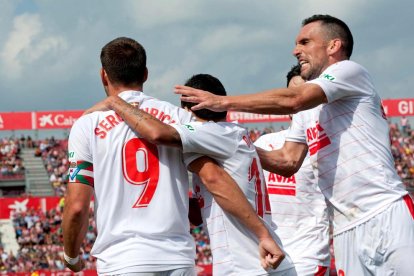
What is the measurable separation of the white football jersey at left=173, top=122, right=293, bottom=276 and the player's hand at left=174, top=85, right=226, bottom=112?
124 millimetres

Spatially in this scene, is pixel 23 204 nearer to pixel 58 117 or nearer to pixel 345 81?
pixel 58 117

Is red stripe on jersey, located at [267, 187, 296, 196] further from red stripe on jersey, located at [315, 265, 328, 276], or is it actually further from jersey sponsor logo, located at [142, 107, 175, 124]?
jersey sponsor logo, located at [142, 107, 175, 124]

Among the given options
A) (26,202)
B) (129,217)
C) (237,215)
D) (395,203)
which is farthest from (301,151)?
(26,202)

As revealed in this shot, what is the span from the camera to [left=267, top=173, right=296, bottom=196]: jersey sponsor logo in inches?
301

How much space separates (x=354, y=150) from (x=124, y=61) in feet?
5.79

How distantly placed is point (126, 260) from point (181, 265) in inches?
→ 13.3

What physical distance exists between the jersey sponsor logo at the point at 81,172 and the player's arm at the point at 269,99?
2.43ft

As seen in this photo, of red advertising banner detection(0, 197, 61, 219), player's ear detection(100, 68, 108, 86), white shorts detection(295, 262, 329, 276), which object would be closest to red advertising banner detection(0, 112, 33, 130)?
red advertising banner detection(0, 197, 61, 219)

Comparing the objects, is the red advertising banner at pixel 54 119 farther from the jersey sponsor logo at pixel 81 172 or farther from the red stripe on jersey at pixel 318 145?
the jersey sponsor logo at pixel 81 172

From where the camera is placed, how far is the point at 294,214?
7.60 m

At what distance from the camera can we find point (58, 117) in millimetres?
44938

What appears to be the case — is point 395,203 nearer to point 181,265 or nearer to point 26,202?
point 181,265

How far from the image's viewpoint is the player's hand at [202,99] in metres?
4.82

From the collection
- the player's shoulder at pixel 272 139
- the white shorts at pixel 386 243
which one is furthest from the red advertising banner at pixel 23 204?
the white shorts at pixel 386 243
